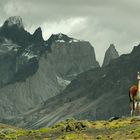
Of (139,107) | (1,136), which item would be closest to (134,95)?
(139,107)

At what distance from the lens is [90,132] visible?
206ft

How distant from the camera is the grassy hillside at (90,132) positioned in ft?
181

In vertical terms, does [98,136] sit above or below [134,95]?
below

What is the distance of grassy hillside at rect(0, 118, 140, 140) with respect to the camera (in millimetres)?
55172

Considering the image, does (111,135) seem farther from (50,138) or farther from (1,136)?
(1,136)

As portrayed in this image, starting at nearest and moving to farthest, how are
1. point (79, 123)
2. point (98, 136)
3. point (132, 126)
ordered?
1. point (98, 136)
2. point (132, 126)
3. point (79, 123)

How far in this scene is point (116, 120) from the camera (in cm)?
7162

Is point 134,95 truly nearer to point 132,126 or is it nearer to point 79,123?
point 132,126

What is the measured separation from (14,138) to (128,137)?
19.7m

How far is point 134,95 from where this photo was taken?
206 ft

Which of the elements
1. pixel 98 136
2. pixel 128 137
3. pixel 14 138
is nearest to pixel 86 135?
pixel 98 136

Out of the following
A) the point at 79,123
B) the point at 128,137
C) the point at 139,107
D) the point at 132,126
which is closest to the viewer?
the point at 128,137

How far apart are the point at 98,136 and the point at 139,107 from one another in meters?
10.6

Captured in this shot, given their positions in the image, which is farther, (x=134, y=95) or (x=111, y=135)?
(x=134, y=95)
